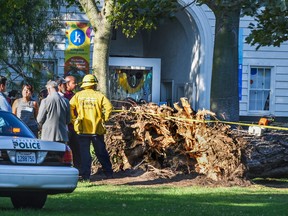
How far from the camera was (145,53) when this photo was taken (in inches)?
1610

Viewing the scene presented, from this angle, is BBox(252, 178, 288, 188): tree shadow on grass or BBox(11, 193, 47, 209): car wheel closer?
BBox(11, 193, 47, 209): car wheel

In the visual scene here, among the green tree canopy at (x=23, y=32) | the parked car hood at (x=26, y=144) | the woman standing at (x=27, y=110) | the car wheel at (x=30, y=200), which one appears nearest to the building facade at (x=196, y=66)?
the green tree canopy at (x=23, y=32)

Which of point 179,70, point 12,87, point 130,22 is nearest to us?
point 130,22

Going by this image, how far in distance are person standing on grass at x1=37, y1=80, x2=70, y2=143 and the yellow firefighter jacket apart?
26.1 inches

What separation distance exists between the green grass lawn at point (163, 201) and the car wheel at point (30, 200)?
0.46 ft

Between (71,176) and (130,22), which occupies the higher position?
(130,22)

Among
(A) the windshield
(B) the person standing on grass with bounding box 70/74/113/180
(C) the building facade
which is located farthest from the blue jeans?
(C) the building facade

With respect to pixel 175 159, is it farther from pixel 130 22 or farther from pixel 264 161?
pixel 130 22

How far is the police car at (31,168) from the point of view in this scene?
39.1 feet

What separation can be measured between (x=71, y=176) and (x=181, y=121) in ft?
18.6

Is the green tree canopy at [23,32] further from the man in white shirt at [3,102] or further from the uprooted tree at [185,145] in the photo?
the man in white shirt at [3,102]

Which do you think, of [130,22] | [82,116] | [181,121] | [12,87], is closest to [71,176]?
[82,116]

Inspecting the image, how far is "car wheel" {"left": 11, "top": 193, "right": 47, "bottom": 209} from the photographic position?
510 inches

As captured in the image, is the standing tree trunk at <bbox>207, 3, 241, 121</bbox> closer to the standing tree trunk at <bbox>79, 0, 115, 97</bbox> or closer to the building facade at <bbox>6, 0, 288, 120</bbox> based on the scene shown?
the standing tree trunk at <bbox>79, 0, 115, 97</bbox>
